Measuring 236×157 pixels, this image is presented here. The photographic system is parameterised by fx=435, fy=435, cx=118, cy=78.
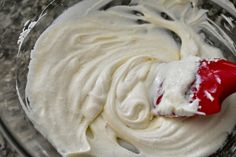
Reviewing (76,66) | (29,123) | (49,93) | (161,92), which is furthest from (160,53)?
(29,123)

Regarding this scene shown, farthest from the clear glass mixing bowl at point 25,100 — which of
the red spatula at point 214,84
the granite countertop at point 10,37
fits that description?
the red spatula at point 214,84

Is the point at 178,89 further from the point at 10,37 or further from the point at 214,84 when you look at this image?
the point at 10,37

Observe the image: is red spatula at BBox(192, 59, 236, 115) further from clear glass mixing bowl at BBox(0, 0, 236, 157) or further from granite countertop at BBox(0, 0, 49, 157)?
granite countertop at BBox(0, 0, 49, 157)

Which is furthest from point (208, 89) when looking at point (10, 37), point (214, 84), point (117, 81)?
point (10, 37)

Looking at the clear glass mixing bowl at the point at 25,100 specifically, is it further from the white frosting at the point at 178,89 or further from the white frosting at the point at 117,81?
the white frosting at the point at 178,89

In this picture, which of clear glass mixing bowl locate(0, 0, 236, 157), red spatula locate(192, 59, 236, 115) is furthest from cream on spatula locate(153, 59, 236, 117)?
clear glass mixing bowl locate(0, 0, 236, 157)
